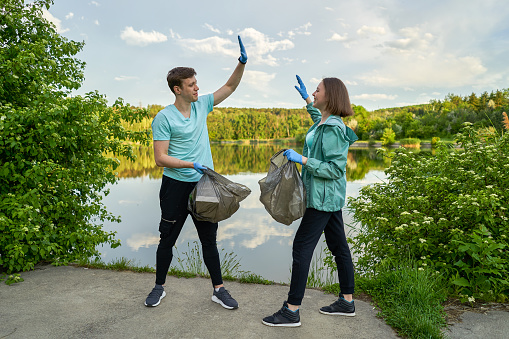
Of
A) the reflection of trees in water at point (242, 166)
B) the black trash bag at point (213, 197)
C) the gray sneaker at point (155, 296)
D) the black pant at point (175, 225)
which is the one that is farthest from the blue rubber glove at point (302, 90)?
the reflection of trees in water at point (242, 166)

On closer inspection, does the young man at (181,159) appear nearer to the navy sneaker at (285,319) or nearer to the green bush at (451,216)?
the navy sneaker at (285,319)

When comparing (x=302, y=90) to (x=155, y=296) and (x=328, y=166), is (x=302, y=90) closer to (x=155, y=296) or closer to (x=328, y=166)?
(x=328, y=166)

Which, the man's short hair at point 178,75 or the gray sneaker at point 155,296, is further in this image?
the gray sneaker at point 155,296

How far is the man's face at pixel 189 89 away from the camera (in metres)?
3.08

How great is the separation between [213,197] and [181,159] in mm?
455

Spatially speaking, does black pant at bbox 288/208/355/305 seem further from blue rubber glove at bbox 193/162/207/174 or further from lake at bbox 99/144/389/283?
lake at bbox 99/144/389/283

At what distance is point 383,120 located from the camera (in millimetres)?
66312

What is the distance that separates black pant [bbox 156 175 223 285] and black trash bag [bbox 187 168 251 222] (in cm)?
13

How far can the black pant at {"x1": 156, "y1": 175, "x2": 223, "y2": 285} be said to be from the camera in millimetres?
3141

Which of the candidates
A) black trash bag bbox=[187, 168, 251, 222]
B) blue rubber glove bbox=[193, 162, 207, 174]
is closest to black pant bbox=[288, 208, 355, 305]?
black trash bag bbox=[187, 168, 251, 222]

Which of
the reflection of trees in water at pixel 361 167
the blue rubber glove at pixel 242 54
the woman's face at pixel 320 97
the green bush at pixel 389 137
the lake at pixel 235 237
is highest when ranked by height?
the green bush at pixel 389 137

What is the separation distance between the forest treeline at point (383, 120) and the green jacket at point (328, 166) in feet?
106

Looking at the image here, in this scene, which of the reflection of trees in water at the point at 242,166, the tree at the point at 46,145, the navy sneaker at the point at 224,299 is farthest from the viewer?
the reflection of trees in water at the point at 242,166

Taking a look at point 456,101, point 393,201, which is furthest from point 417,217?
point 456,101
